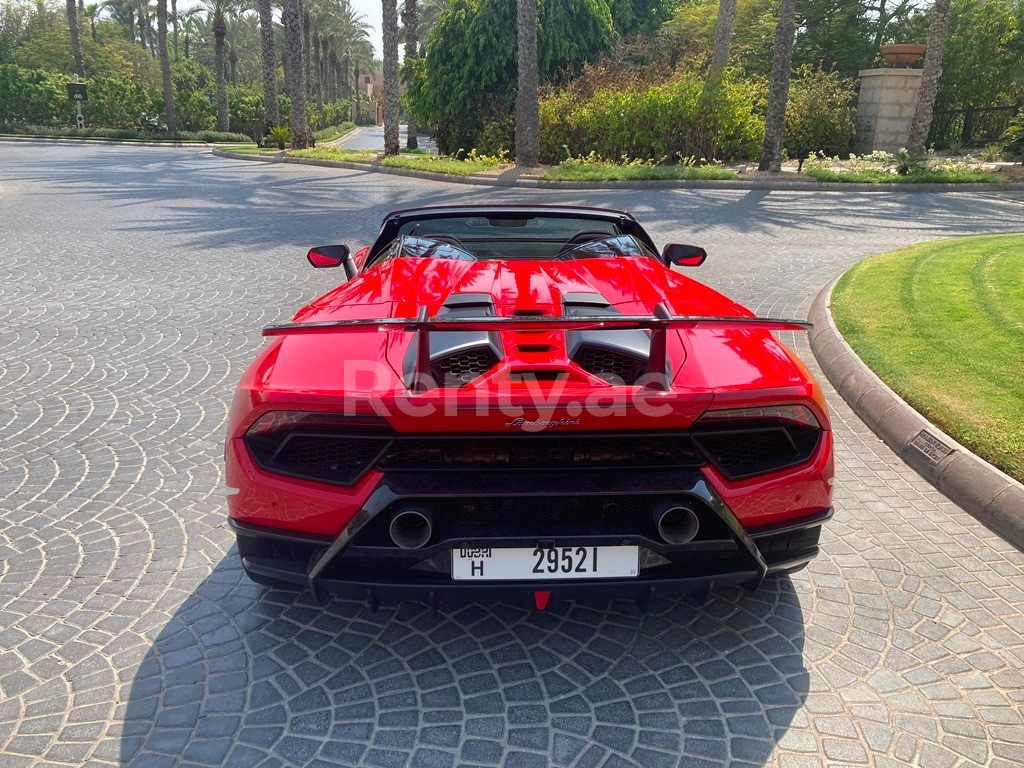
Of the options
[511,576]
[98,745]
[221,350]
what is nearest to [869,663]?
[511,576]

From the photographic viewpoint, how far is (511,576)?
7.77ft

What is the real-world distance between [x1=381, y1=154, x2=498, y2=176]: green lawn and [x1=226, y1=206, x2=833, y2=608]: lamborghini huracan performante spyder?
18.0 meters

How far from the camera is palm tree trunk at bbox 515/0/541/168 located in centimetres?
1930

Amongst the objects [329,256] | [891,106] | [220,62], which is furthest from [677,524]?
[220,62]

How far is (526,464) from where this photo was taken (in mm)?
2377

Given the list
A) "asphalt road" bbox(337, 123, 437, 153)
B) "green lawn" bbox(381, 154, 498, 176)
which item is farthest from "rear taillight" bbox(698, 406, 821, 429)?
"asphalt road" bbox(337, 123, 437, 153)

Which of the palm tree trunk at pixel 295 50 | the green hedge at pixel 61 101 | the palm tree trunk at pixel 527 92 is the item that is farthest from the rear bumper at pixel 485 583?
the green hedge at pixel 61 101

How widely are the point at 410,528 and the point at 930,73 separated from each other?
21316 millimetres

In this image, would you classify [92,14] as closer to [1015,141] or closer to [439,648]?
[1015,141]

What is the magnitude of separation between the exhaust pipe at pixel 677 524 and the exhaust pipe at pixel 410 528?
2.23ft

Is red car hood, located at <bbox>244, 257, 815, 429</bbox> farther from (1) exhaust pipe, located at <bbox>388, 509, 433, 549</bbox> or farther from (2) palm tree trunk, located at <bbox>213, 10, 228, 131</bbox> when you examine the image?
(2) palm tree trunk, located at <bbox>213, 10, 228, 131</bbox>

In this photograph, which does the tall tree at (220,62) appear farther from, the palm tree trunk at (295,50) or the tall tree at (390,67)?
the tall tree at (390,67)

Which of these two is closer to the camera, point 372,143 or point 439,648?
point 439,648

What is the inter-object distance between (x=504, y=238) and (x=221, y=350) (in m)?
3.12
